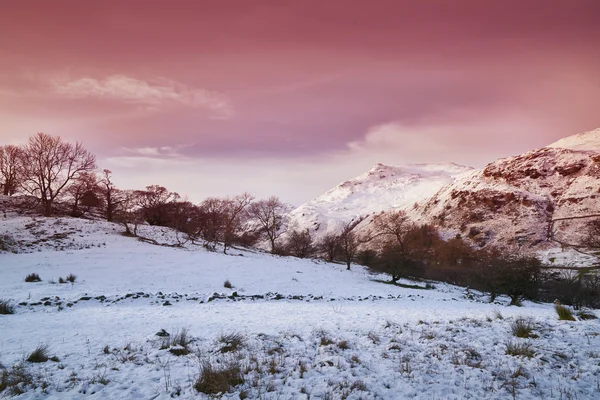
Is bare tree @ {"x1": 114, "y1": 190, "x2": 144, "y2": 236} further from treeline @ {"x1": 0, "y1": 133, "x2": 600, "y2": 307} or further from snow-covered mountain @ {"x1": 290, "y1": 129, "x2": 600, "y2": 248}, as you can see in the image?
snow-covered mountain @ {"x1": 290, "y1": 129, "x2": 600, "y2": 248}

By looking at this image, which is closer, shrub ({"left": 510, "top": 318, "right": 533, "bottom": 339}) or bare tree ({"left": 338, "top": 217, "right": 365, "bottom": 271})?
shrub ({"left": 510, "top": 318, "right": 533, "bottom": 339})

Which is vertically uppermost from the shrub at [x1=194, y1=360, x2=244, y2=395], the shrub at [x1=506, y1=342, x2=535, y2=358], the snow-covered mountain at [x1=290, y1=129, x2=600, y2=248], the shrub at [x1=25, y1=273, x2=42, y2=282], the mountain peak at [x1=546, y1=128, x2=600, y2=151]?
the mountain peak at [x1=546, y1=128, x2=600, y2=151]

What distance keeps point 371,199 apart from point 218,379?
172241mm

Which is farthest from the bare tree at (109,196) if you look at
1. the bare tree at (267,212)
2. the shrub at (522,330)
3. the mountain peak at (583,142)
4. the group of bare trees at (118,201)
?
the mountain peak at (583,142)

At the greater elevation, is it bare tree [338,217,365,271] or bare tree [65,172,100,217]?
bare tree [65,172,100,217]

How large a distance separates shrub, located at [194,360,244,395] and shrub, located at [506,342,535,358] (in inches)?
232

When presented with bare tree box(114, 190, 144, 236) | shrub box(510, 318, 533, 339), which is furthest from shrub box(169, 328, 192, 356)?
bare tree box(114, 190, 144, 236)

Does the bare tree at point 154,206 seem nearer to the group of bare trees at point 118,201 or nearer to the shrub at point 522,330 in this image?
the group of bare trees at point 118,201

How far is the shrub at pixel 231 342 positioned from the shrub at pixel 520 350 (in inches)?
244

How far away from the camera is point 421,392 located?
15.9ft

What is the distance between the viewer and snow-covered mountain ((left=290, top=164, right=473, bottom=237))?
138 metres

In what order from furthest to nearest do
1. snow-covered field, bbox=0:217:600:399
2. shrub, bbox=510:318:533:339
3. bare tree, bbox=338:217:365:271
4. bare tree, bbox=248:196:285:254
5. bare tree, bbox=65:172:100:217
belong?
bare tree, bbox=248:196:285:254, bare tree, bbox=338:217:365:271, bare tree, bbox=65:172:100:217, shrub, bbox=510:318:533:339, snow-covered field, bbox=0:217:600:399

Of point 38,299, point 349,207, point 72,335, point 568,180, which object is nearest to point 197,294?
point 38,299

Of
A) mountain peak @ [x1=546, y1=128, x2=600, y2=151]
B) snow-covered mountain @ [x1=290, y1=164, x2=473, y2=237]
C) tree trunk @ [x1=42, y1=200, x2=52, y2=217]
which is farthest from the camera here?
snow-covered mountain @ [x1=290, y1=164, x2=473, y2=237]
